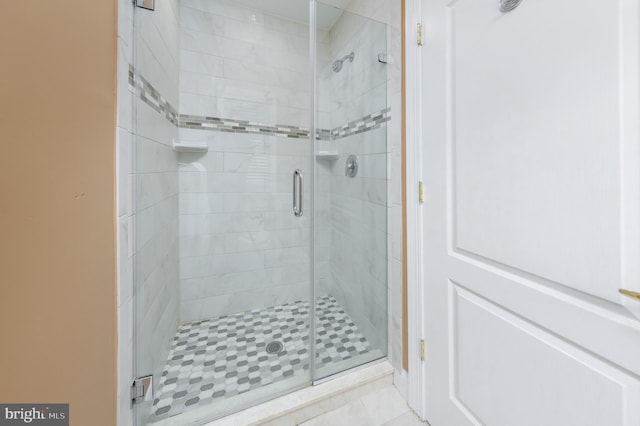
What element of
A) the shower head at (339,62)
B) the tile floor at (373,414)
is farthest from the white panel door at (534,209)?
the shower head at (339,62)

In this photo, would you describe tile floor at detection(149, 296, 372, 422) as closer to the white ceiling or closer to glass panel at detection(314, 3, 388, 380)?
glass panel at detection(314, 3, 388, 380)

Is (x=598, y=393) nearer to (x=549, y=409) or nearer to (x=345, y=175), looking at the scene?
(x=549, y=409)

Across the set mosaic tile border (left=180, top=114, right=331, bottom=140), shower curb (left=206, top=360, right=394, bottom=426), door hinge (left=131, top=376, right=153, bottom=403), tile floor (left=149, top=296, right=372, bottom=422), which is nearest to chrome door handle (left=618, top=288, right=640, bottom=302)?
shower curb (left=206, top=360, right=394, bottom=426)

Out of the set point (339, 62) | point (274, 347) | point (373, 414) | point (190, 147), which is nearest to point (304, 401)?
point (373, 414)

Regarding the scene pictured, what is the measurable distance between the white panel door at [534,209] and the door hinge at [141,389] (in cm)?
123

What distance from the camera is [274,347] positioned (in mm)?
1567

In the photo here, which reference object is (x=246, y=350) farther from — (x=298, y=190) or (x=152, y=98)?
(x=152, y=98)

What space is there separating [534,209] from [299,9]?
185 cm

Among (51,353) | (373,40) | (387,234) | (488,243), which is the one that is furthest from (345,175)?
(51,353)

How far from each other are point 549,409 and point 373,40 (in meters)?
1.81

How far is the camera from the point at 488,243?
0.84 metres

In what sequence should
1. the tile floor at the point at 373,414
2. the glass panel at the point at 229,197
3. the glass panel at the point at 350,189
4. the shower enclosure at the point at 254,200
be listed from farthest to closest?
the glass panel at the point at 350,189
the glass panel at the point at 229,197
the shower enclosure at the point at 254,200
the tile floor at the point at 373,414

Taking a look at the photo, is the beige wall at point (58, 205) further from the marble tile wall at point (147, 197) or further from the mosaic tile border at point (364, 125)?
the mosaic tile border at point (364, 125)

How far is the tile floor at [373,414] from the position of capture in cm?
111
